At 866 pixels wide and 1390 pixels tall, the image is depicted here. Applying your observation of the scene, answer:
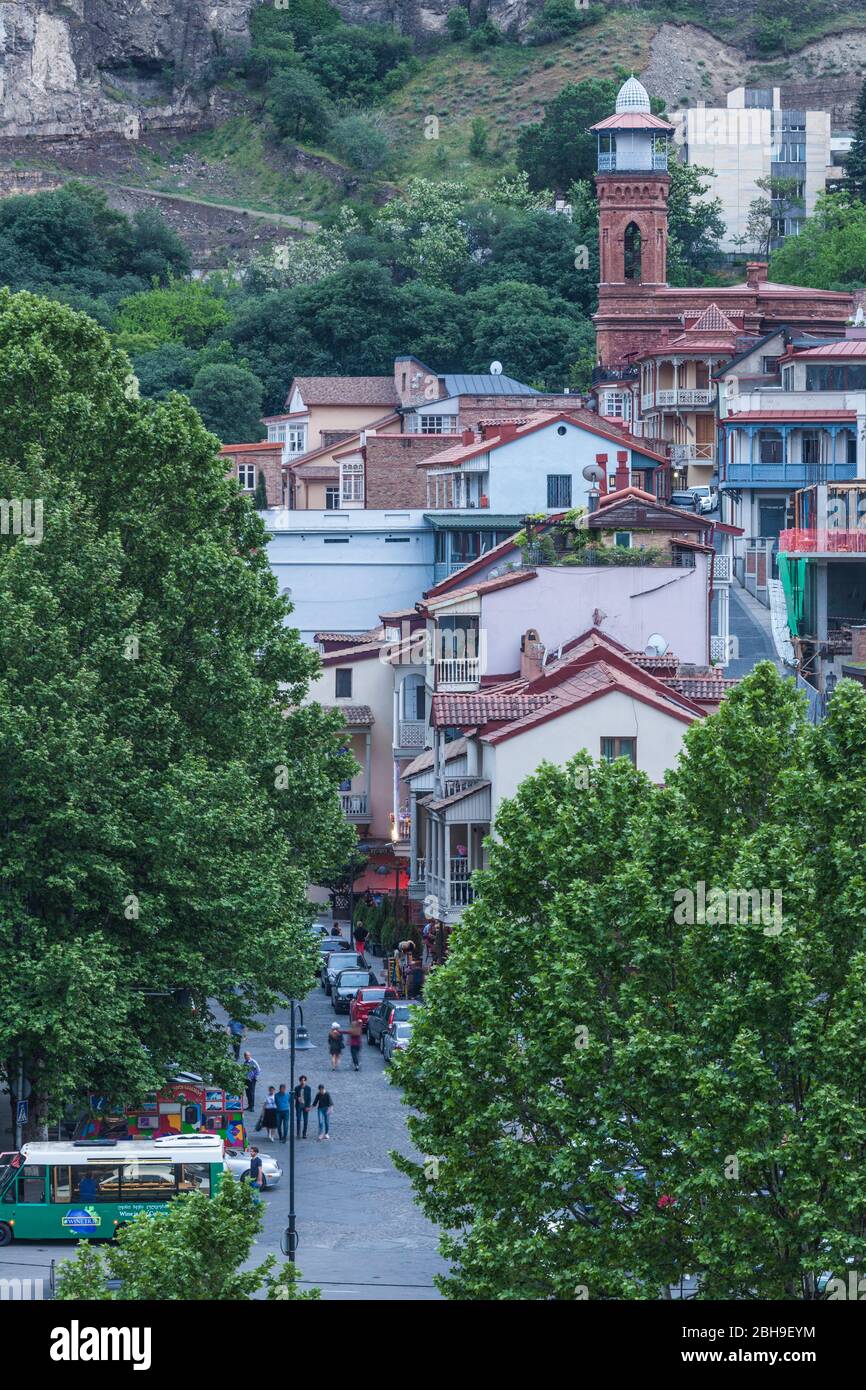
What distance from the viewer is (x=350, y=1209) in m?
38.8

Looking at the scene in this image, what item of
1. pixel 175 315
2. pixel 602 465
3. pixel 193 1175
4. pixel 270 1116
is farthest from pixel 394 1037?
pixel 175 315

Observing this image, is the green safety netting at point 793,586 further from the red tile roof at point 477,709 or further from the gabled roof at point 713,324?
the gabled roof at point 713,324

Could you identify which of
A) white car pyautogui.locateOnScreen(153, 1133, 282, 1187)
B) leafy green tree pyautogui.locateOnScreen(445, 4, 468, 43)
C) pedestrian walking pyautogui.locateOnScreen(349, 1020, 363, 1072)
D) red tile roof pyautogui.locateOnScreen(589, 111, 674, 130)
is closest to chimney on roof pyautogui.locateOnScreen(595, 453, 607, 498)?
pedestrian walking pyautogui.locateOnScreen(349, 1020, 363, 1072)

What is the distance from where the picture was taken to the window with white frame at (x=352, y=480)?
10631cm

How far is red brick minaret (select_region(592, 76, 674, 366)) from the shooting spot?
124500mm

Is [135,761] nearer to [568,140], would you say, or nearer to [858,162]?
[568,140]

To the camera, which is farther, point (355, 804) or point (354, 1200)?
point (355, 804)

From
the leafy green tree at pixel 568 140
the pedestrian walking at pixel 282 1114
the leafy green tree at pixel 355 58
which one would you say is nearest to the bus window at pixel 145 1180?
the pedestrian walking at pixel 282 1114

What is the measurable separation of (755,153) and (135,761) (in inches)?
5565

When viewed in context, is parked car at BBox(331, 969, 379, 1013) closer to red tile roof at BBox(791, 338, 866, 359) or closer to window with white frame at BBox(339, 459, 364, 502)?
red tile roof at BBox(791, 338, 866, 359)

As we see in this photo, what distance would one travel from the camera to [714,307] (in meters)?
117

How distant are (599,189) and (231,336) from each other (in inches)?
866

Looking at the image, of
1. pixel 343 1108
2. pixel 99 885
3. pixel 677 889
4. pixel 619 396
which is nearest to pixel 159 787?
pixel 99 885

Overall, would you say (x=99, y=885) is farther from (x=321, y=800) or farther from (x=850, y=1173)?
(x=850, y=1173)
